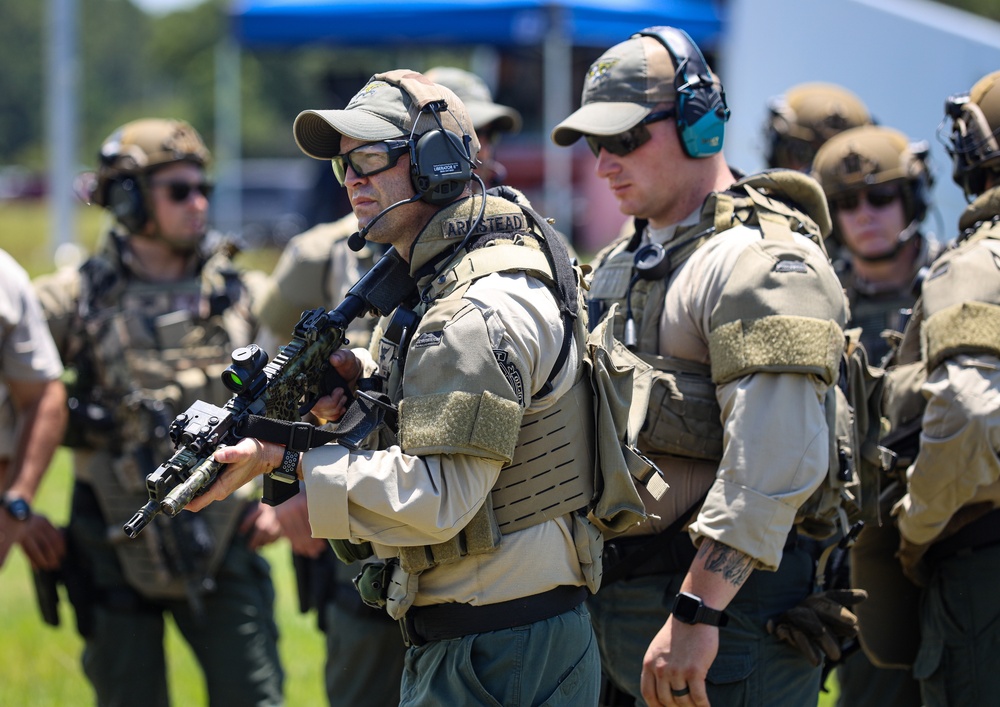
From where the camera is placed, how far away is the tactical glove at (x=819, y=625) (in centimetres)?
366

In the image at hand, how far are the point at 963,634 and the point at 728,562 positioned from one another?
1153mm


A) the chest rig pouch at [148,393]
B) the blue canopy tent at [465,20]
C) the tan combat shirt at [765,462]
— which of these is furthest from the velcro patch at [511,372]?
the blue canopy tent at [465,20]

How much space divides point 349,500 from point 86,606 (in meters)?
2.97

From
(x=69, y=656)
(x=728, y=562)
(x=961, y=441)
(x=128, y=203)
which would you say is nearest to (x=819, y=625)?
(x=728, y=562)

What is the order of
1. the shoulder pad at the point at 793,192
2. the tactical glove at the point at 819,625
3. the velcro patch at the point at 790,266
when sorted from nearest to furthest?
the velcro patch at the point at 790,266 → the tactical glove at the point at 819,625 → the shoulder pad at the point at 793,192

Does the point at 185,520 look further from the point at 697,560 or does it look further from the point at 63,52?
the point at 63,52

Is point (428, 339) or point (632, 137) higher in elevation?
point (632, 137)

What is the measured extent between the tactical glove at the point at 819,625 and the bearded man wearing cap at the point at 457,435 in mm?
669

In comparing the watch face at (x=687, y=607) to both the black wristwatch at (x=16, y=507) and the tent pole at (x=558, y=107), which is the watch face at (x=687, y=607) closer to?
the black wristwatch at (x=16, y=507)

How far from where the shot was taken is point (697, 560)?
3447 mm

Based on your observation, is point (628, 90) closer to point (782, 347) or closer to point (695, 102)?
point (695, 102)

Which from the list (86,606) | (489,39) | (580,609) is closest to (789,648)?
(580,609)

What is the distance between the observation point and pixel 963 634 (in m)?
4.07

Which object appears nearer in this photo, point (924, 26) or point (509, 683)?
point (509, 683)
